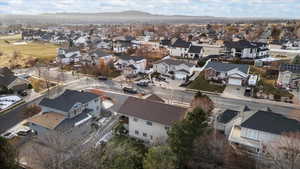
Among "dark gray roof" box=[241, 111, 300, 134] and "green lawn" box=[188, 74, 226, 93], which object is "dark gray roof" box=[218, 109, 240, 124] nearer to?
"dark gray roof" box=[241, 111, 300, 134]

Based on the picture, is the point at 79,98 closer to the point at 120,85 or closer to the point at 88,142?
the point at 88,142

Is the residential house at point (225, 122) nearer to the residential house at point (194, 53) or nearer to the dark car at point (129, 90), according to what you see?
the dark car at point (129, 90)

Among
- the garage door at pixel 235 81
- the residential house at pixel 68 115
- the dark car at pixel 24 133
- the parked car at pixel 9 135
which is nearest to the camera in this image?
the residential house at pixel 68 115

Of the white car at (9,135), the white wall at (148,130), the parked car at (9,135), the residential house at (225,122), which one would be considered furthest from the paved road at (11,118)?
the residential house at (225,122)

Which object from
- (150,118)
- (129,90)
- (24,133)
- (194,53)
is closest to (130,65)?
(129,90)

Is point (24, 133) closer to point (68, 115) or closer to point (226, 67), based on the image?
point (68, 115)
